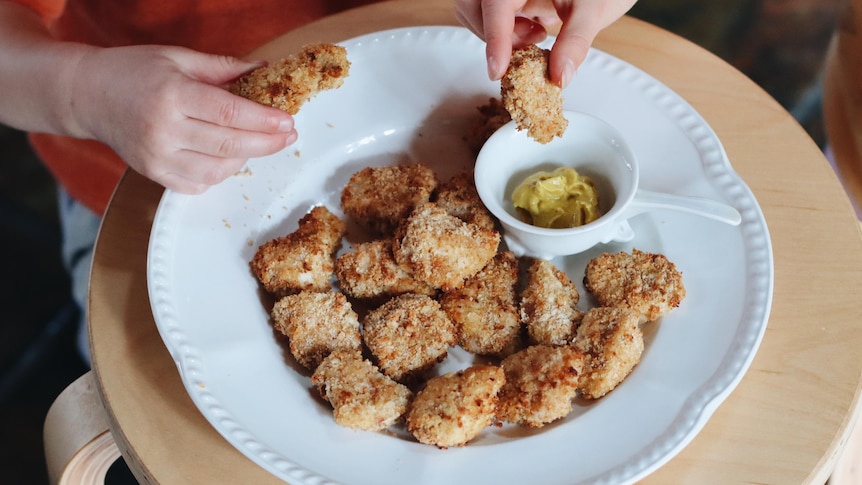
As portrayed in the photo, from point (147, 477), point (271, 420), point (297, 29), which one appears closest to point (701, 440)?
point (271, 420)

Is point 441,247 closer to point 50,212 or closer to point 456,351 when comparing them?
point 456,351

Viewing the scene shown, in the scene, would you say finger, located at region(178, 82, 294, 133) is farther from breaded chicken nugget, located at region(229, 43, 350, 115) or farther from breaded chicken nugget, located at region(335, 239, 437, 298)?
breaded chicken nugget, located at region(335, 239, 437, 298)

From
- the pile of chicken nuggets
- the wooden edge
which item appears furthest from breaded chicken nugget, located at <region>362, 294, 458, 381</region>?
the wooden edge

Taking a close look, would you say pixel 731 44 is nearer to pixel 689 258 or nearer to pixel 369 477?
pixel 689 258

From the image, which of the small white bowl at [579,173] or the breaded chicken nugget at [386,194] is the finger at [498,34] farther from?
the breaded chicken nugget at [386,194]

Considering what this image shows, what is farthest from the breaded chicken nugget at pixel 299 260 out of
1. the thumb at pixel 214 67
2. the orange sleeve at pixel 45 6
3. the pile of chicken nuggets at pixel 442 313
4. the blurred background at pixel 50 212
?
the blurred background at pixel 50 212

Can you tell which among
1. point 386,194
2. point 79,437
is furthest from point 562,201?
point 79,437
